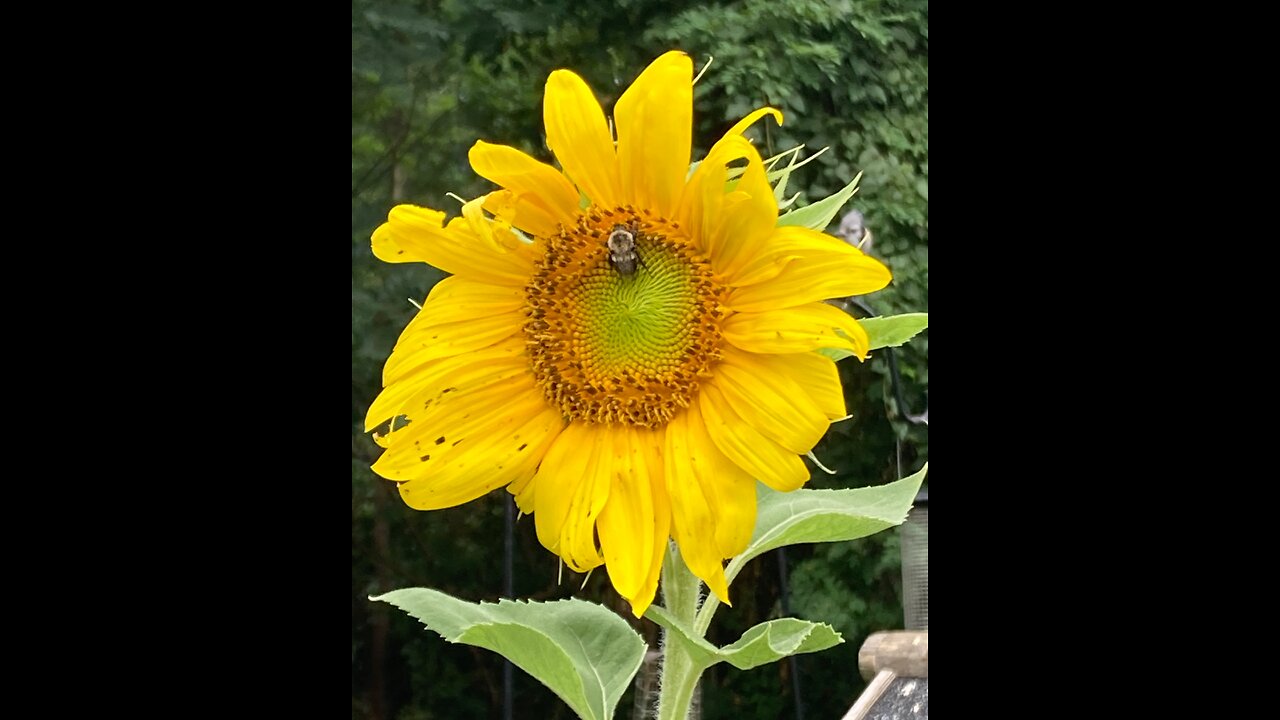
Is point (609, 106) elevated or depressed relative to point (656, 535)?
elevated

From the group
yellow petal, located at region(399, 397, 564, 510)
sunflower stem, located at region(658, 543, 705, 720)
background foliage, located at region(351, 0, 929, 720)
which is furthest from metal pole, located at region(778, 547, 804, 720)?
yellow petal, located at region(399, 397, 564, 510)

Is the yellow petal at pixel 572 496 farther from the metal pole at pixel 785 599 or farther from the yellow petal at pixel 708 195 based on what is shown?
the metal pole at pixel 785 599

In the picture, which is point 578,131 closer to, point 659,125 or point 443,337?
point 659,125

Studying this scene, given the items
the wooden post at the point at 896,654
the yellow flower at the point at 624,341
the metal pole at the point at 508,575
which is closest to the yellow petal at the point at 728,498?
the yellow flower at the point at 624,341

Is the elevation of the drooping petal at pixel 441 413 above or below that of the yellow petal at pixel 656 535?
above

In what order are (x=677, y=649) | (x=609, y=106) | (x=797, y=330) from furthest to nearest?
(x=609, y=106), (x=677, y=649), (x=797, y=330)

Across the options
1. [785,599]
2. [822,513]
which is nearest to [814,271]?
[822,513]
